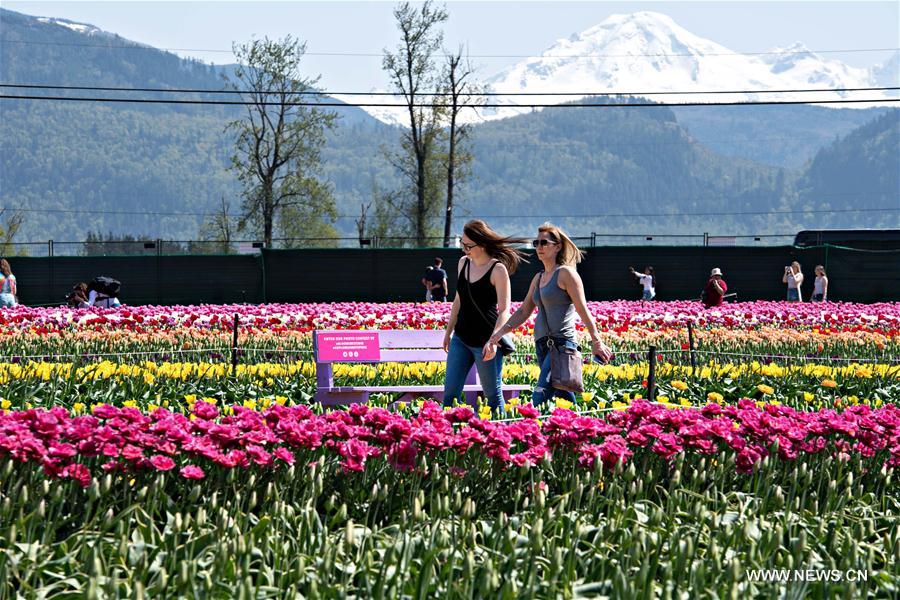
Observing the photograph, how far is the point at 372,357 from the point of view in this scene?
30.6 ft

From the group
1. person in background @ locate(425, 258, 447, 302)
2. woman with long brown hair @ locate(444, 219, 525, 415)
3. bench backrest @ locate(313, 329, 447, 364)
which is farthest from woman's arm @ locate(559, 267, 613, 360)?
person in background @ locate(425, 258, 447, 302)

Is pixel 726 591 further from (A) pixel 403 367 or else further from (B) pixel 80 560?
(A) pixel 403 367

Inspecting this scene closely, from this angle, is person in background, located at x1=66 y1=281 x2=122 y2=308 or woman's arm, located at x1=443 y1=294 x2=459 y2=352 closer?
woman's arm, located at x1=443 y1=294 x2=459 y2=352

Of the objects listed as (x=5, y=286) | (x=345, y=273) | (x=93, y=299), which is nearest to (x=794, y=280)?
(x=345, y=273)

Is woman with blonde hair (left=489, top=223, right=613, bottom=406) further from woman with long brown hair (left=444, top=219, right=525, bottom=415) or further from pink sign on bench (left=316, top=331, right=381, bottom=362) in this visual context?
pink sign on bench (left=316, top=331, right=381, bottom=362)

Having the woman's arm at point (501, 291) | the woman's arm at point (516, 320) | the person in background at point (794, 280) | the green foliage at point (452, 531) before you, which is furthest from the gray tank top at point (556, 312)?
the person in background at point (794, 280)

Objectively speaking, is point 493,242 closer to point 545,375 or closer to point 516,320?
point 516,320

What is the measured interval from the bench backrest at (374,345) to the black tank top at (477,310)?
62.9 inches

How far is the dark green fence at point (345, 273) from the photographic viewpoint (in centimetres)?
3091

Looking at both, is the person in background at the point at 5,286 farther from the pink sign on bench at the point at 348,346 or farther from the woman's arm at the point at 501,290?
the woman's arm at the point at 501,290

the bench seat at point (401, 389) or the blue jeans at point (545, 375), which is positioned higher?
the blue jeans at point (545, 375)

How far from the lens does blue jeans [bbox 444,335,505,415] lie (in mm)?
7594

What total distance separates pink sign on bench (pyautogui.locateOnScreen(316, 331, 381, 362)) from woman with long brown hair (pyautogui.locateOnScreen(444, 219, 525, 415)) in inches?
58.0

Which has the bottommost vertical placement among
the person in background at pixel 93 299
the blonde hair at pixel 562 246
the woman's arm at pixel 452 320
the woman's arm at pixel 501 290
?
the person in background at pixel 93 299
